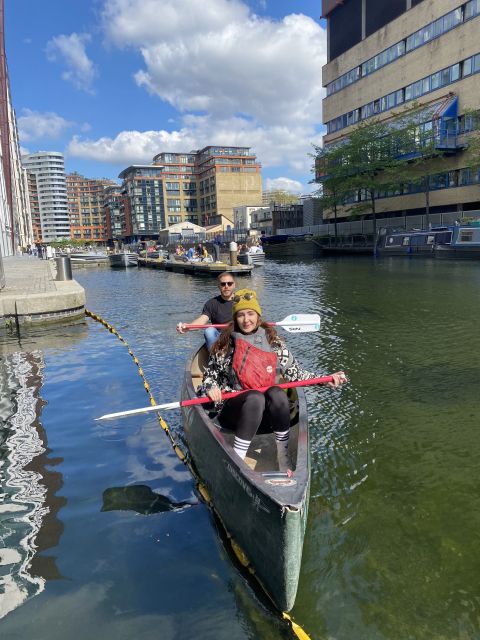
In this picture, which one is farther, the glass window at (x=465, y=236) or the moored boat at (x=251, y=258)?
the moored boat at (x=251, y=258)

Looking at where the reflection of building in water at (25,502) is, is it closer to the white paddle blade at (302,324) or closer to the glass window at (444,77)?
the white paddle blade at (302,324)

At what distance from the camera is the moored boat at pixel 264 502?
10.1 ft

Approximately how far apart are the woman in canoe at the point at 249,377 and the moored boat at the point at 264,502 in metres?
0.22

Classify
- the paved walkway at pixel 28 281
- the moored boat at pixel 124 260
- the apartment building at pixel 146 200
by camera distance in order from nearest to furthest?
the paved walkway at pixel 28 281, the moored boat at pixel 124 260, the apartment building at pixel 146 200

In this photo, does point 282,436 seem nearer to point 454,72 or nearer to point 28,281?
point 28,281

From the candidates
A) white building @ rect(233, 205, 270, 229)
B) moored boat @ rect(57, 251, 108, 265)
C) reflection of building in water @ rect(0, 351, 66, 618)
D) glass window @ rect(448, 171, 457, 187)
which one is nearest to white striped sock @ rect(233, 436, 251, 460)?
reflection of building in water @ rect(0, 351, 66, 618)

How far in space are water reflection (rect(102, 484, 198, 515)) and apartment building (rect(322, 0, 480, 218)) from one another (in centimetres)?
4575

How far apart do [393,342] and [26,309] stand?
10.5m

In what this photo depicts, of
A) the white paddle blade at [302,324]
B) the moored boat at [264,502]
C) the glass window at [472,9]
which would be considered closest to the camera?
the moored boat at [264,502]

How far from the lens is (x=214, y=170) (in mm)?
133375

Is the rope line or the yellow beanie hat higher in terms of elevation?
the yellow beanie hat

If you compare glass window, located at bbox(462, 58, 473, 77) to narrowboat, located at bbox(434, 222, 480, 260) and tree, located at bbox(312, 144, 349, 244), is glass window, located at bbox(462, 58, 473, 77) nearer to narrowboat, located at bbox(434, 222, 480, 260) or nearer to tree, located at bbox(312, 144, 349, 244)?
tree, located at bbox(312, 144, 349, 244)

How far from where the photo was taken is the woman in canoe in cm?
441

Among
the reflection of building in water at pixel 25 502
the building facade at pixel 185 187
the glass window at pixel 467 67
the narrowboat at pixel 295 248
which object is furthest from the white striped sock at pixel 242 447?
the building facade at pixel 185 187
